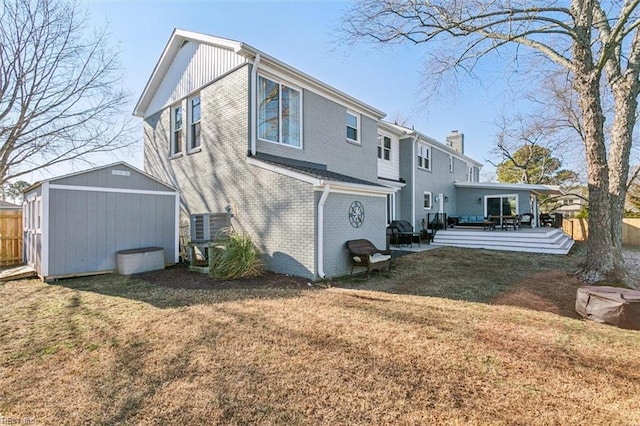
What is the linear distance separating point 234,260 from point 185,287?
4.23ft

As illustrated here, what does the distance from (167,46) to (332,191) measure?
356 inches

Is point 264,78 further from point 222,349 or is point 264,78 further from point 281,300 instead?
point 222,349

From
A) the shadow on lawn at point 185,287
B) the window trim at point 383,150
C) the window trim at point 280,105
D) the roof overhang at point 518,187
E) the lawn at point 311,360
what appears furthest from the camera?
the roof overhang at point 518,187

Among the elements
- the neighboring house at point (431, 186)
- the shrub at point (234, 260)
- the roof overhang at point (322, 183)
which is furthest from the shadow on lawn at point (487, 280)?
the neighboring house at point (431, 186)

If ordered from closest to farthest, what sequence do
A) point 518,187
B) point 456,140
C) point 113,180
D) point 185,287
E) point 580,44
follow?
point 185,287 < point 580,44 < point 113,180 < point 518,187 < point 456,140

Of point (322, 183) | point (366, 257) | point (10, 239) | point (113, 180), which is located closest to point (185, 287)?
point (322, 183)

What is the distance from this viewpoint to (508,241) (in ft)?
44.9

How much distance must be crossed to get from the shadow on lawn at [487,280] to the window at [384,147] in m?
6.46

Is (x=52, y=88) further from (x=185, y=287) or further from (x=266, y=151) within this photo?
(x=185, y=287)

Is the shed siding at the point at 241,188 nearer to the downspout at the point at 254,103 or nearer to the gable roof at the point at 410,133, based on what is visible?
the downspout at the point at 254,103

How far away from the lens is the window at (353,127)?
494 inches

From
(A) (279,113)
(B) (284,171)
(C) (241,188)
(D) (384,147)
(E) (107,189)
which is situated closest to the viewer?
(B) (284,171)

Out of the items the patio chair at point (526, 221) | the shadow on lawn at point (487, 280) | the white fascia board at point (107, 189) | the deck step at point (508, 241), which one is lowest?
the shadow on lawn at point (487, 280)

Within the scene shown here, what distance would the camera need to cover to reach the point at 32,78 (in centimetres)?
1345
